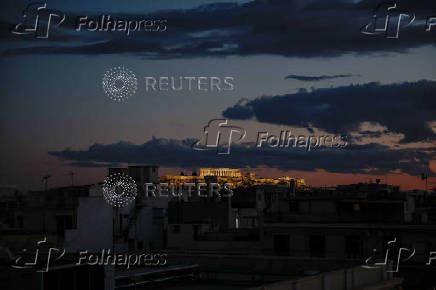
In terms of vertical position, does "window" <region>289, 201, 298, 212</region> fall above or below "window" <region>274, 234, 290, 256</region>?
above

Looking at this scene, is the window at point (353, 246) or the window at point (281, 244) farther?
the window at point (281, 244)

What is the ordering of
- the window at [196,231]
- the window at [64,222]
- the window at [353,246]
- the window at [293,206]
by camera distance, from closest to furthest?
the window at [64,222], the window at [353,246], the window at [293,206], the window at [196,231]

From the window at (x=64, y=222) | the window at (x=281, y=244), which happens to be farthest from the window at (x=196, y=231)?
the window at (x=64, y=222)

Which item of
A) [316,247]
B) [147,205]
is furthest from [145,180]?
[316,247]

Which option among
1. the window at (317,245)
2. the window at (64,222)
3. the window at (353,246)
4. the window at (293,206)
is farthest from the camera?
the window at (293,206)

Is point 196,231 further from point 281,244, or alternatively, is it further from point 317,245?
point 317,245

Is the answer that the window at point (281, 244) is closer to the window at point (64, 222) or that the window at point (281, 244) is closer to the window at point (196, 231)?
the window at point (196, 231)

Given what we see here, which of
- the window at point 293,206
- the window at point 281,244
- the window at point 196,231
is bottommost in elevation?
the window at point 281,244

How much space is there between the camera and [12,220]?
5978 cm

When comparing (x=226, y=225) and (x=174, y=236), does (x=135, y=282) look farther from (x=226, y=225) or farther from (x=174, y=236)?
(x=226, y=225)

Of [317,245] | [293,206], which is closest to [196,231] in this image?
[293,206]

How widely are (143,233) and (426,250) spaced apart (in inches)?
1147

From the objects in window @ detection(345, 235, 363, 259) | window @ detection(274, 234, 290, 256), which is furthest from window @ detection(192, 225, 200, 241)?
window @ detection(345, 235, 363, 259)

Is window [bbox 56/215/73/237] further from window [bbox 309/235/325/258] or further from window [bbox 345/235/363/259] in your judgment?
window [bbox 345/235/363/259]
